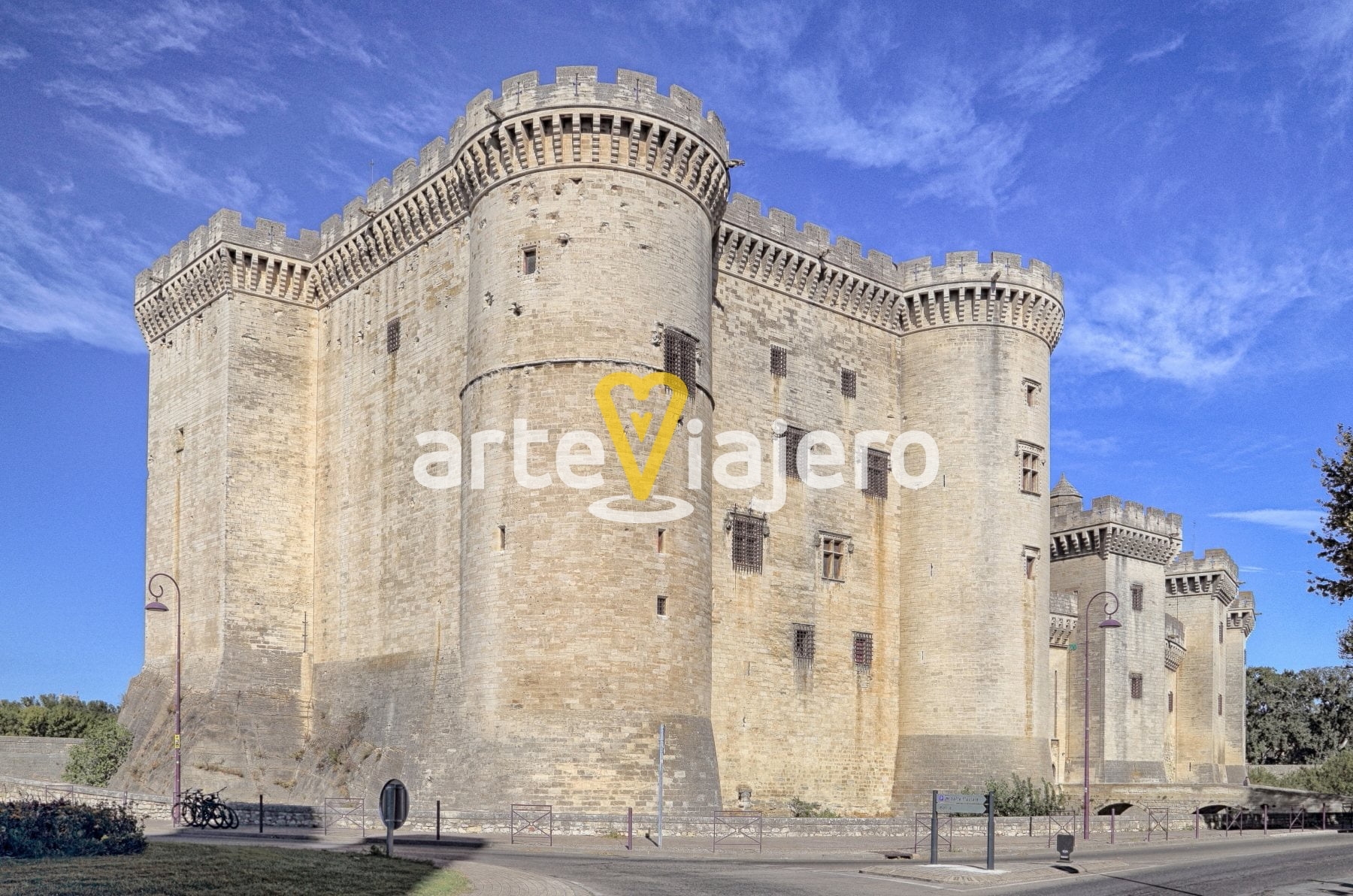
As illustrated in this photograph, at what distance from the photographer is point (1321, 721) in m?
90.1

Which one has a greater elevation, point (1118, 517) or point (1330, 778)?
point (1118, 517)

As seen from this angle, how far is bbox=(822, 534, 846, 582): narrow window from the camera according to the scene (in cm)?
4009

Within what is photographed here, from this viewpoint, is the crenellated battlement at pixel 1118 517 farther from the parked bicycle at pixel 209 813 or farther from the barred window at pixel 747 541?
the parked bicycle at pixel 209 813

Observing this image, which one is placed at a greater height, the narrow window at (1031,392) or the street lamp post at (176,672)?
the narrow window at (1031,392)

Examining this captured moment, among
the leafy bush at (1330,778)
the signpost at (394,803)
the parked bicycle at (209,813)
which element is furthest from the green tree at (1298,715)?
the signpost at (394,803)

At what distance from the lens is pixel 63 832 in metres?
19.3

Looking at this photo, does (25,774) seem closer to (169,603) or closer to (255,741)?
(169,603)

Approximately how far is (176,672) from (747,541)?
54.9ft

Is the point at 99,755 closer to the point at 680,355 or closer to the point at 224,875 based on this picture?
the point at 680,355

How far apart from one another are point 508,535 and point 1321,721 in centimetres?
7642

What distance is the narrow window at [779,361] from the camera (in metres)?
39.8

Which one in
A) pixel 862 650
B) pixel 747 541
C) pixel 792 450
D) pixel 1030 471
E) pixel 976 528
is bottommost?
pixel 862 650

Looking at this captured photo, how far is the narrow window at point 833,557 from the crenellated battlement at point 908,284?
7.24 metres

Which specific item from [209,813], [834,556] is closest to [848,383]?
[834,556]
